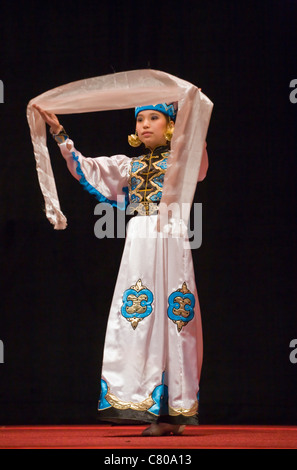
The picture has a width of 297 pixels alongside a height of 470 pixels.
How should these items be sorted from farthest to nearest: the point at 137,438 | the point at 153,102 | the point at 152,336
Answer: the point at 153,102, the point at 152,336, the point at 137,438

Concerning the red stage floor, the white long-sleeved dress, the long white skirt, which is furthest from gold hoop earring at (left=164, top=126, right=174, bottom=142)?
the red stage floor

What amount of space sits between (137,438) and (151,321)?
48cm

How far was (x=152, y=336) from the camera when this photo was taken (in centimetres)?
330

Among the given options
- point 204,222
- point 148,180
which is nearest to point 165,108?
point 148,180

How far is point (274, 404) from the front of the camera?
411 cm

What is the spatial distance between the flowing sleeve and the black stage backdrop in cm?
70

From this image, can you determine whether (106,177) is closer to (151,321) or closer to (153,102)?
(153,102)

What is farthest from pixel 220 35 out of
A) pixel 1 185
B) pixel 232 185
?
pixel 1 185

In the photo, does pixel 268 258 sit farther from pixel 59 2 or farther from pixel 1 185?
pixel 59 2

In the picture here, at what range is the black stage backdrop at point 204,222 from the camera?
4129mm

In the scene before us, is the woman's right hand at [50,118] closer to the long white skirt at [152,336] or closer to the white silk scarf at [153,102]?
the white silk scarf at [153,102]

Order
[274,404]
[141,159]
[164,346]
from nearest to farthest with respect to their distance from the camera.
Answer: [164,346]
[141,159]
[274,404]

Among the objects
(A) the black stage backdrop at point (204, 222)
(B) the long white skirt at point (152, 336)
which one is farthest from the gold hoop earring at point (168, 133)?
(A) the black stage backdrop at point (204, 222)

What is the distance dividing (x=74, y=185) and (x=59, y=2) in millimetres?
983
